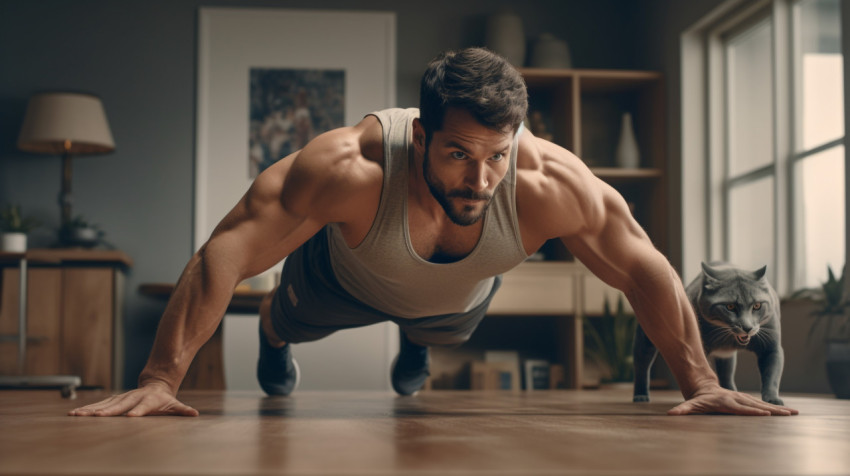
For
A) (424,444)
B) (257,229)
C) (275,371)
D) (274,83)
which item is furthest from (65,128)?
(424,444)

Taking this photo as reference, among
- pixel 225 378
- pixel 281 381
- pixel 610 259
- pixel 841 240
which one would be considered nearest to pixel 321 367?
pixel 225 378

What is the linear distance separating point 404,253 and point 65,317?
2897mm

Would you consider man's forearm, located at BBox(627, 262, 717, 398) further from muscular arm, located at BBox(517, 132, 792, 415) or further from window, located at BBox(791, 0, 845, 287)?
window, located at BBox(791, 0, 845, 287)

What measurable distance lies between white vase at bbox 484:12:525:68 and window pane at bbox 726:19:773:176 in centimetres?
105

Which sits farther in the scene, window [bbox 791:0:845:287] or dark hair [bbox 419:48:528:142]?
window [bbox 791:0:845:287]

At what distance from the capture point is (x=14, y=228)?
4.13 metres

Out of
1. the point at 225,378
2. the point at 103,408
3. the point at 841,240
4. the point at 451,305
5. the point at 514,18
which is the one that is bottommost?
the point at 225,378

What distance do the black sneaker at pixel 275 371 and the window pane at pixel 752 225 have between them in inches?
86.4

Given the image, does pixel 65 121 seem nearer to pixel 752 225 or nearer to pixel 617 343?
pixel 617 343

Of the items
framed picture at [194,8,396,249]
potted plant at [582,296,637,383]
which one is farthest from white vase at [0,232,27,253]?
potted plant at [582,296,637,383]

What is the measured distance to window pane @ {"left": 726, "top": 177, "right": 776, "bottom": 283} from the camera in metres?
3.88

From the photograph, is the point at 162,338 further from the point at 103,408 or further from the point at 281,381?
the point at 281,381

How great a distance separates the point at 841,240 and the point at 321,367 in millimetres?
2484

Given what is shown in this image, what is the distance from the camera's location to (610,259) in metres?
1.66
